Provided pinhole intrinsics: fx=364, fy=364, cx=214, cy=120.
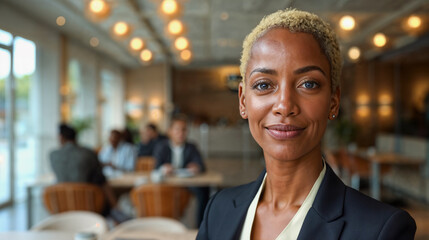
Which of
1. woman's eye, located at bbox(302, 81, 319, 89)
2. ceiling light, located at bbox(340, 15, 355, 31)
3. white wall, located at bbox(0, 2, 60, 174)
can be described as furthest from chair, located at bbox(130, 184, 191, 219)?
white wall, located at bbox(0, 2, 60, 174)

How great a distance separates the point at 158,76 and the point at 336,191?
14.2m

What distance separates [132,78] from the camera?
14.8 meters

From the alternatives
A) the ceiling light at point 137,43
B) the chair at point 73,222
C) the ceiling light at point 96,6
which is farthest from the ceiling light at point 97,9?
the chair at point 73,222

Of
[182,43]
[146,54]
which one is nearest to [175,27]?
[182,43]

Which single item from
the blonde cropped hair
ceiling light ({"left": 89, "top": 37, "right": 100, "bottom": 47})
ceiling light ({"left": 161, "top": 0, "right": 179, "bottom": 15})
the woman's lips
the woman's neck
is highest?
ceiling light ({"left": 89, "top": 37, "right": 100, "bottom": 47})

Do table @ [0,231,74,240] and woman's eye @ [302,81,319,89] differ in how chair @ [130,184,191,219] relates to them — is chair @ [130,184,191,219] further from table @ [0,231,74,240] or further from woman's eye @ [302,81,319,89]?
woman's eye @ [302,81,319,89]

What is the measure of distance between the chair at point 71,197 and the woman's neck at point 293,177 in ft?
10.2

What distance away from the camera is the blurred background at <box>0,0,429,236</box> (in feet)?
6.55

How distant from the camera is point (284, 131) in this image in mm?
730

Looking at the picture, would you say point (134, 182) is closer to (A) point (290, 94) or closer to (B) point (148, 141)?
(B) point (148, 141)

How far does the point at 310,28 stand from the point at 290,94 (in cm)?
15

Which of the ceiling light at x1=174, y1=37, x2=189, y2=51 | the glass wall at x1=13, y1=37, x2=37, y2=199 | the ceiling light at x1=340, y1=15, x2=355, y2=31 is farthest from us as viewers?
the glass wall at x1=13, y1=37, x2=37, y2=199

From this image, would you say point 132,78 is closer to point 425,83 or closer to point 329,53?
point 425,83

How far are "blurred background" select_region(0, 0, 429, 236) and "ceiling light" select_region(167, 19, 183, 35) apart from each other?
0.05ft
